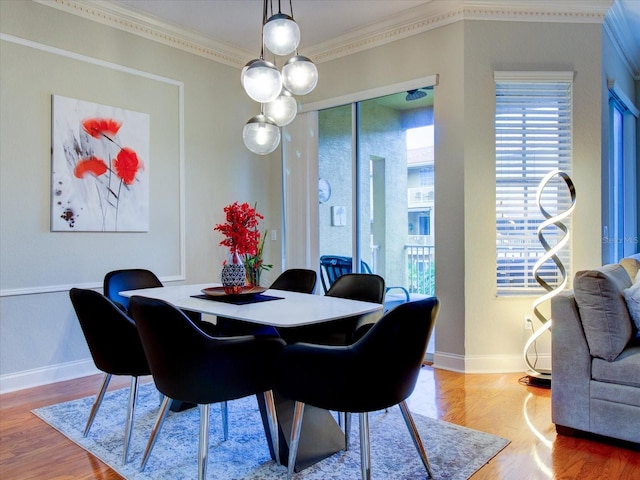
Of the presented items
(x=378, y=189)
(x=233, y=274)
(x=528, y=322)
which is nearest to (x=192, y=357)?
(x=233, y=274)

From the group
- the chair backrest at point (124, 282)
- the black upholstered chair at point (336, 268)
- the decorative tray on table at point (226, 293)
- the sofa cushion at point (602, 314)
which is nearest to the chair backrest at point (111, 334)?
the decorative tray on table at point (226, 293)

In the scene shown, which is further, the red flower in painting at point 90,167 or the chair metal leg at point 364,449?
the red flower in painting at point 90,167

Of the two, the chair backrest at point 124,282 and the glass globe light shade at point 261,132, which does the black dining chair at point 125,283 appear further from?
the glass globe light shade at point 261,132

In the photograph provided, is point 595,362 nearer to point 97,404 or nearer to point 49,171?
point 97,404

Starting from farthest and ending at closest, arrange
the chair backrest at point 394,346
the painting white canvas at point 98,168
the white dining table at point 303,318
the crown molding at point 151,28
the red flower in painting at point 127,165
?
the red flower in painting at point 127,165
the crown molding at point 151,28
the painting white canvas at point 98,168
the white dining table at point 303,318
the chair backrest at point 394,346

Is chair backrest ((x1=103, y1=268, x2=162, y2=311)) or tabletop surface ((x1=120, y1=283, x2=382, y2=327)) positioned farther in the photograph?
chair backrest ((x1=103, y1=268, x2=162, y2=311))

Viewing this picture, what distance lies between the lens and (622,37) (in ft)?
14.1

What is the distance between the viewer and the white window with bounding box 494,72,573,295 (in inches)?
144

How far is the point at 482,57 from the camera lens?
362 cm

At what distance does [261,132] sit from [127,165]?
157 cm

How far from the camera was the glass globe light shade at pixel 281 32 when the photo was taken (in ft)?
7.52

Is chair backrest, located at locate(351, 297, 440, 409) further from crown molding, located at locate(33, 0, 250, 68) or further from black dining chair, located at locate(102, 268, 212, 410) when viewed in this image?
crown molding, located at locate(33, 0, 250, 68)

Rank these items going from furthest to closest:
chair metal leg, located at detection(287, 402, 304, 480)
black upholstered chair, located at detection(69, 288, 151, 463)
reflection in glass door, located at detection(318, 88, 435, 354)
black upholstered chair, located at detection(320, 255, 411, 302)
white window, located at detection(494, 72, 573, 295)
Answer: black upholstered chair, located at detection(320, 255, 411, 302) → reflection in glass door, located at detection(318, 88, 435, 354) → white window, located at detection(494, 72, 573, 295) → black upholstered chair, located at detection(69, 288, 151, 463) → chair metal leg, located at detection(287, 402, 304, 480)

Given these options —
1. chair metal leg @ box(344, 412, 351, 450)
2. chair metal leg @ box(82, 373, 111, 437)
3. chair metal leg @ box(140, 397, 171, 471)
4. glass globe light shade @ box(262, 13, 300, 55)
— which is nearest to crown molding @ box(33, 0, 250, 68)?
glass globe light shade @ box(262, 13, 300, 55)
